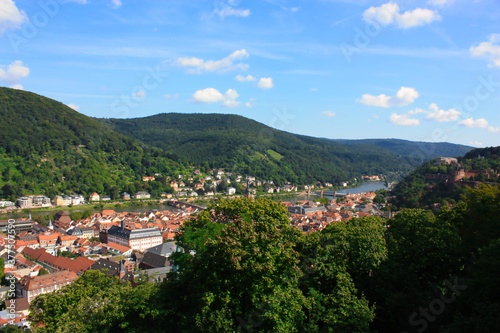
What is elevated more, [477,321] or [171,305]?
[477,321]

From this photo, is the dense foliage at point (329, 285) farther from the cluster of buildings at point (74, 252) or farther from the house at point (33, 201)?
the house at point (33, 201)

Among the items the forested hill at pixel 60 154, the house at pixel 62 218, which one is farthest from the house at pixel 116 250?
the forested hill at pixel 60 154

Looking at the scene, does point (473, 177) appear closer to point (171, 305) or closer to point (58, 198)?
→ point (171, 305)

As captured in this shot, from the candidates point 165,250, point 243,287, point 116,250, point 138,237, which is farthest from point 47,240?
point 243,287

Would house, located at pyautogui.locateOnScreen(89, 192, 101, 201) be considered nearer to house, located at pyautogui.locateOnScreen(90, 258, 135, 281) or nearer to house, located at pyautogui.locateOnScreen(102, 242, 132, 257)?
house, located at pyautogui.locateOnScreen(102, 242, 132, 257)

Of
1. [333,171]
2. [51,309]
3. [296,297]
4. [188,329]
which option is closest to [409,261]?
[296,297]

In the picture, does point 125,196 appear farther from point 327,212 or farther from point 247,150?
point 247,150
